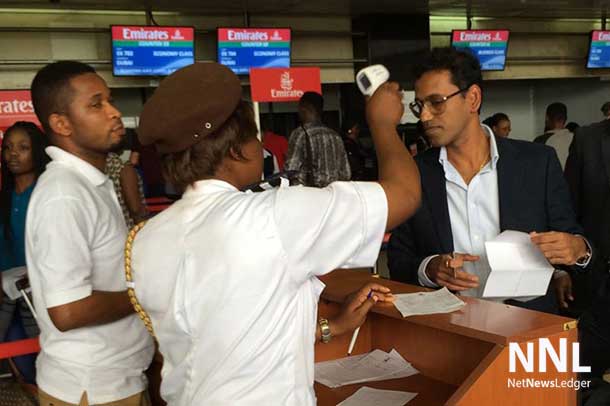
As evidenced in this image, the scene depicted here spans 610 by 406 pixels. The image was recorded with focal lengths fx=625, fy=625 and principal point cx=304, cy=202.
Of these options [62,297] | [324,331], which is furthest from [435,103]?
[62,297]

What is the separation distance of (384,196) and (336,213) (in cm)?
10

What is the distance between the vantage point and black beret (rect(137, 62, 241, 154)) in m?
1.09

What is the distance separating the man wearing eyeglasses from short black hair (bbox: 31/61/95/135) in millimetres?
1074

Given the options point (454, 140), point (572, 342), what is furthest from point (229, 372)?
point (454, 140)

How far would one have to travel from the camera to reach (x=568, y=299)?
2023mm

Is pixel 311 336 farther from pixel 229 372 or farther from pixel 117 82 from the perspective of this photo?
pixel 117 82

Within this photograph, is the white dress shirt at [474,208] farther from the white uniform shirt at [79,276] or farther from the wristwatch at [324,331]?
the white uniform shirt at [79,276]

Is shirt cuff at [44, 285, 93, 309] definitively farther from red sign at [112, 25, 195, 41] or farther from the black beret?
red sign at [112, 25, 195, 41]

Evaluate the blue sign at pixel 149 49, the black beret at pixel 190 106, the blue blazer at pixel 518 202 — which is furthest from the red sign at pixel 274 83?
the black beret at pixel 190 106

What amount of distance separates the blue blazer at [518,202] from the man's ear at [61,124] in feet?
3.65

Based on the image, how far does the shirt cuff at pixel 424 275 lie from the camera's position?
1.92 meters

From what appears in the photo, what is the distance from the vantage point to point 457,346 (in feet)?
5.70

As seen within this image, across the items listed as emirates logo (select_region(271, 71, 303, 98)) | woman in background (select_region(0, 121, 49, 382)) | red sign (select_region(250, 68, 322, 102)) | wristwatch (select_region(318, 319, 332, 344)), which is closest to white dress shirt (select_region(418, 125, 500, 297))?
wristwatch (select_region(318, 319, 332, 344))

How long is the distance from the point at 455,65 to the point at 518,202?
0.49 meters
